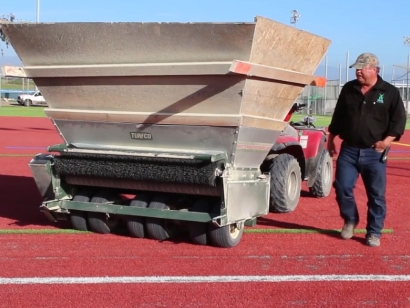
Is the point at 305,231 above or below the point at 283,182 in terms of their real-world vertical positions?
below

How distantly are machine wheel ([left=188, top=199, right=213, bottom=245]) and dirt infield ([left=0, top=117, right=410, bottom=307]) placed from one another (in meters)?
0.09

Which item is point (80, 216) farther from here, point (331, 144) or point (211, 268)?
point (331, 144)

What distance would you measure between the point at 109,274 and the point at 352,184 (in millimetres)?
2910

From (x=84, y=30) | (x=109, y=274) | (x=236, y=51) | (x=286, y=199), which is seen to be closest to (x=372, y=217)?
(x=286, y=199)

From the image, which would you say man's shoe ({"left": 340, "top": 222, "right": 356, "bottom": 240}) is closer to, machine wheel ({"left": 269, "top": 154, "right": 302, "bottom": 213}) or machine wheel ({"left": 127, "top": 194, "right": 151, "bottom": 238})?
machine wheel ({"left": 269, "top": 154, "right": 302, "bottom": 213})

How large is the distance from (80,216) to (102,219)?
288 millimetres

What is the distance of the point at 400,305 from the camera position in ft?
17.9

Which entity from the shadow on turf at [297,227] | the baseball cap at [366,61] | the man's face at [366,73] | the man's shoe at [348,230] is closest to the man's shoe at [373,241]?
the shadow on turf at [297,227]

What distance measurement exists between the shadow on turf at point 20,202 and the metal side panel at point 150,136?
1298mm

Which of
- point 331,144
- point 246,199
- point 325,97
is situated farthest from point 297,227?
point 325,97

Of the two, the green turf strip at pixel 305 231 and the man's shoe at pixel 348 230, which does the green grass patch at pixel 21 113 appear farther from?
the man's shoe at pixel 348 230

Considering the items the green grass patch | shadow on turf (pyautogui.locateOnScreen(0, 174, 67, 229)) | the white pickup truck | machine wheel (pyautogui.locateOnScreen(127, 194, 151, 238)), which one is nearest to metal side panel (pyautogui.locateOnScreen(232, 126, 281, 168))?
machine wheel (pyautogui.locateOnScreen(127, 194, 151, 238))

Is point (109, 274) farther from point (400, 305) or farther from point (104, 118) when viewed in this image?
point (400, 305)

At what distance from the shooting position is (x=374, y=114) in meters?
7.29
